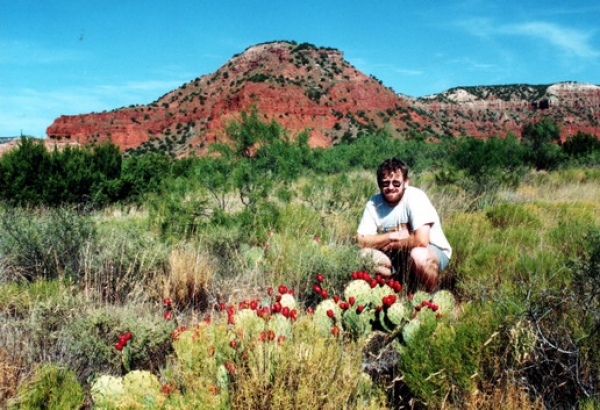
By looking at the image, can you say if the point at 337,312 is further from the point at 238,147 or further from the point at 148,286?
the point at 238,147

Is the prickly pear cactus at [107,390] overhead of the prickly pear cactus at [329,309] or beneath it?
beneath

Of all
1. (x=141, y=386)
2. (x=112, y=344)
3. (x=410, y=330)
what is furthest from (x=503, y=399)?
(x=112, y=344)

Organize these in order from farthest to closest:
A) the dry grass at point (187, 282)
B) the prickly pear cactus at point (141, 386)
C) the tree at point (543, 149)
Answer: the tree at point (543, 149)
the dry grass at point (187, 282)
the prickly pear cactus at point (141, 386)

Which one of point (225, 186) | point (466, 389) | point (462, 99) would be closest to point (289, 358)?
point (466, 389)

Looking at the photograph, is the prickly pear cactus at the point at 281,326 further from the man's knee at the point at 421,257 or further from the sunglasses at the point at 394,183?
the sunglasses at the point at 394,183

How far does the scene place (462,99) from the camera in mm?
82500

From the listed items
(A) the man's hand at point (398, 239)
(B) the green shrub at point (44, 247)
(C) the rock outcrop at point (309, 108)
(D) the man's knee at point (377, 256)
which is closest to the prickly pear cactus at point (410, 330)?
(D) the man's knee at point (377, 256)

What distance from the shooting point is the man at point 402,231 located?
382 centimetres

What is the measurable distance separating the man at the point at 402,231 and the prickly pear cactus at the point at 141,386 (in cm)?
228

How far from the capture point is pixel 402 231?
411cm

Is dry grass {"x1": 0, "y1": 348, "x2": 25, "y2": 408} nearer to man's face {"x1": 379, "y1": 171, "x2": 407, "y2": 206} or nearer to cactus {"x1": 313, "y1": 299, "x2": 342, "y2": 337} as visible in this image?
cactus {"x1": 313, "y1": 299, "x2": 342, "y2": 337}

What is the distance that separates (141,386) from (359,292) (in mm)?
1572

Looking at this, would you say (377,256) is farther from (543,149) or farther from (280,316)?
(543,149)

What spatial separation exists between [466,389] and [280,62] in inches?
2711
